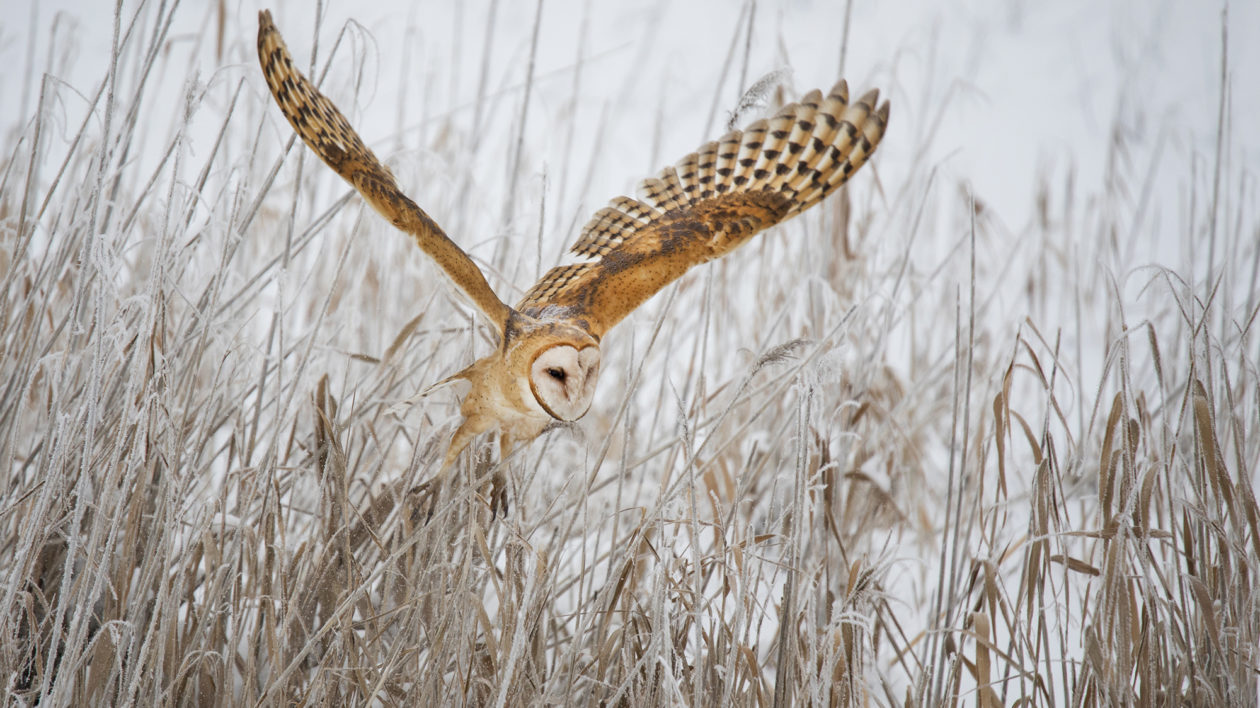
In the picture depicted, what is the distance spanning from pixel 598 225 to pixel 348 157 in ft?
0.96

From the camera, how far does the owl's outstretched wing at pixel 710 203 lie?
0.78 m

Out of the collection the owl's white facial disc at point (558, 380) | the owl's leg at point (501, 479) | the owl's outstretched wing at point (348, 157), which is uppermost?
the owl's outstretched wing at point (348, 157)

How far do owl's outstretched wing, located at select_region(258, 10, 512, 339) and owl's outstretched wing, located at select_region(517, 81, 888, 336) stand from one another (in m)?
0.09

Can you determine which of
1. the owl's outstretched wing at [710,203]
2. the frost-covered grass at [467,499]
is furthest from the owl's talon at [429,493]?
the owl's outstretched wing at [710,203]

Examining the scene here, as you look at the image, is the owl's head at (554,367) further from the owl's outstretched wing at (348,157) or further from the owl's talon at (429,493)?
the owl's talon at (429,493)

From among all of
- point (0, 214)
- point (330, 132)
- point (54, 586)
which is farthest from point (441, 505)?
point (0, 214)

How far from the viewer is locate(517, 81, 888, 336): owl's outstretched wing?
0.78 metres

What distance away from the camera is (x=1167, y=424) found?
90 cm

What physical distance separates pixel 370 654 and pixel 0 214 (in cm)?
92

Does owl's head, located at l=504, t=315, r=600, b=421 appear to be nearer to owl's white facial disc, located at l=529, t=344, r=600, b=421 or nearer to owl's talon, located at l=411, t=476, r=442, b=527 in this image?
owl's white facial disc, located at l=529, t=344, r=600, b=421

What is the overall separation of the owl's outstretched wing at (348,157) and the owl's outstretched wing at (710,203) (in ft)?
0.31

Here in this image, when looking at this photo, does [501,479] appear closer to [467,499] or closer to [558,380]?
[467,499]

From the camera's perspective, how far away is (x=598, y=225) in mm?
889

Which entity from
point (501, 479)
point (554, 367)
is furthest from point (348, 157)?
point (501, 479)
